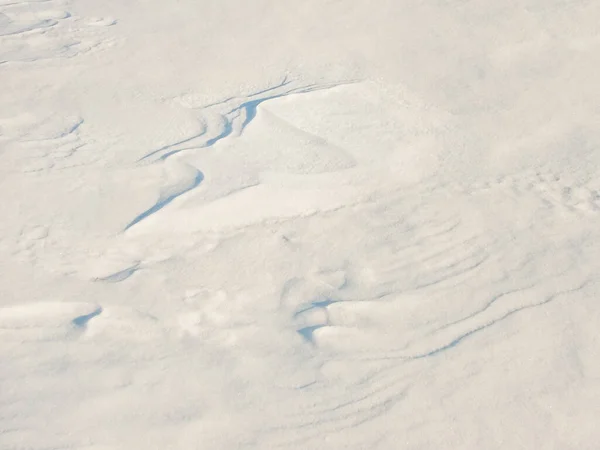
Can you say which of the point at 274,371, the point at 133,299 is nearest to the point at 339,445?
the point at 274,371

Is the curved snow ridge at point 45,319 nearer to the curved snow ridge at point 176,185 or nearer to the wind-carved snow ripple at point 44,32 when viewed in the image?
the curved snow ridge at point 176,185

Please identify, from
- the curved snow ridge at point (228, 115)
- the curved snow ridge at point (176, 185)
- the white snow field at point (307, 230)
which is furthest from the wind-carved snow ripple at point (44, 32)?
the curved snow ridge at point (176, 185)

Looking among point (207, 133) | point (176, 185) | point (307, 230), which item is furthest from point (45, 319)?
point (207, 133)

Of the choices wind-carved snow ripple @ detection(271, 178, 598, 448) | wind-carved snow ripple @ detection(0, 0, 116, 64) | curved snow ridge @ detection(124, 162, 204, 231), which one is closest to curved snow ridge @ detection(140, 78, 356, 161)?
curved snow ridge @ detection(124, 162, 204, 231)

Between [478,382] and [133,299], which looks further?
[133,299]

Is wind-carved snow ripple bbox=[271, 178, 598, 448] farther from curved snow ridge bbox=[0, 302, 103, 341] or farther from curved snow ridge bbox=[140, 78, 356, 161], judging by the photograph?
curved snow ridge bbox=[140, 78, 356, 161]

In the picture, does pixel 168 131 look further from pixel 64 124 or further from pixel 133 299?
pixel 133 299
